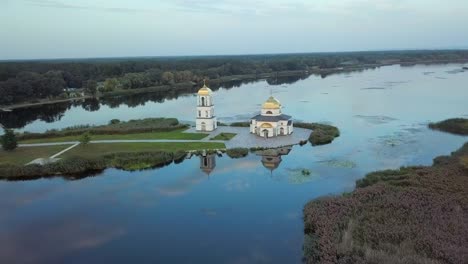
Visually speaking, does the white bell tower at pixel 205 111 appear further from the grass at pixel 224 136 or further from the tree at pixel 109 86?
the tree at pixel 109 86

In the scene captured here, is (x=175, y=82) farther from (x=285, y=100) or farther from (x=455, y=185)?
(x=455, y=185)

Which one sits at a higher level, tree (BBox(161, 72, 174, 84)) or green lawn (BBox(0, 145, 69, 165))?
tree (BBox(161, 72, 174, 84))

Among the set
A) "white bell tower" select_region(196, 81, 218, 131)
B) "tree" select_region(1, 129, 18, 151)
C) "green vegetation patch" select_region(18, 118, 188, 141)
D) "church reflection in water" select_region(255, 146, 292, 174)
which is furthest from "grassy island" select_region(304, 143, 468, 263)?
"tree" select_region(1, 129, 18, 151)

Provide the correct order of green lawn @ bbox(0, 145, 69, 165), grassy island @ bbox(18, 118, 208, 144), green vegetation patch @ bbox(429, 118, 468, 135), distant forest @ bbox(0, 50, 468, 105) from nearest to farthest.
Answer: green lawn @ bbox(0, 145, 69, 165)
grassy island @ bbox(18, 118, 208, 144)
green vegetation patch @ bbox(429, 118, 468, 135)
distant forest @ bbox(0, 50, 468, 105)

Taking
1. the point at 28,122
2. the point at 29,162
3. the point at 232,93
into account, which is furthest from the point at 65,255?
the point at 232,93

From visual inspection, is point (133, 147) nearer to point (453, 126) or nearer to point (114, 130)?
point (114, 130)

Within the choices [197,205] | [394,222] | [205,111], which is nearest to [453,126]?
[205,111]

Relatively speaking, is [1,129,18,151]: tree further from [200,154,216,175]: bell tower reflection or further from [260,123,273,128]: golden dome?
[260,123,273,128]: golden dome

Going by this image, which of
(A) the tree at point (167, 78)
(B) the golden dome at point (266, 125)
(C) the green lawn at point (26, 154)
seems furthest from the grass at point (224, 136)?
(A) the tree at point (167, 78)
